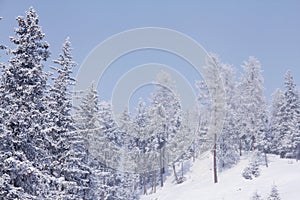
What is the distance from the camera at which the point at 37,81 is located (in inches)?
649

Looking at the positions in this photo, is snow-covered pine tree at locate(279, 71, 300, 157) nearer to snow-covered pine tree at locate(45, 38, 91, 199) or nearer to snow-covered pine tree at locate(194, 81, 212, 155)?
snow-covered pine tree at locate(194, 81, 212, 155)

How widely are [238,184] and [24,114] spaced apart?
38875mm

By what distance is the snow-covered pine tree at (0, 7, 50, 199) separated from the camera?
1501 centimetres

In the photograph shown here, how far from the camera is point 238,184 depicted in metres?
49.7

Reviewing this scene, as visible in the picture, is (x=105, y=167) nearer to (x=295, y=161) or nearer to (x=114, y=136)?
(x=114, y=136)

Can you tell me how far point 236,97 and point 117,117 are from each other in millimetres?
19447

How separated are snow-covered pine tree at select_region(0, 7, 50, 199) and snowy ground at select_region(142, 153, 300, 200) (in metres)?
27.6

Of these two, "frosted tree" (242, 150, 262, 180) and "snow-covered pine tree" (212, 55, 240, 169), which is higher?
"snow-covered pine tree" (212, 55, 240, 169)

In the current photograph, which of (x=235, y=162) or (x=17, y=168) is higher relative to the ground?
(x=235, y=162)

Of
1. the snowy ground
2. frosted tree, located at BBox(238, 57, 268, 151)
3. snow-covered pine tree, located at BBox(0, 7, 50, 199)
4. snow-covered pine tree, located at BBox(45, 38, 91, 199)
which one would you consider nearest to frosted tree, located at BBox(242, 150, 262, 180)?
the snowy ground

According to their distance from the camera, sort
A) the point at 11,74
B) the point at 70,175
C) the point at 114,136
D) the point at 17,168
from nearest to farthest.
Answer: the point at 17,168, the point at 11,74, the point at 70,175, the point at 114,136

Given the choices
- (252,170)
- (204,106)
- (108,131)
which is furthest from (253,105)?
(108,131)

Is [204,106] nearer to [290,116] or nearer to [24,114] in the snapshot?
[290,116]

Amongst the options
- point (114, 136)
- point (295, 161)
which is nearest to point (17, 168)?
point (114, 136)
